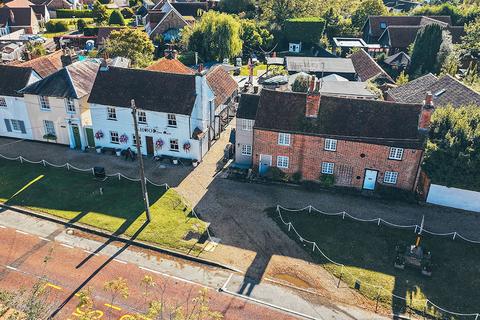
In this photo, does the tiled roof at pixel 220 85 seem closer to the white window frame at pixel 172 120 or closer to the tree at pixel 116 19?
the white window frame at pixel 172 120

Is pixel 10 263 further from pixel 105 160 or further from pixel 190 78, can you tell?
pixel 190 78

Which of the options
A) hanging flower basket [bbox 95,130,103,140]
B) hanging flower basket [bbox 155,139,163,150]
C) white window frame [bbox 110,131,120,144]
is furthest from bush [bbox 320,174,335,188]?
hanging flower basket [bbox 95,130,103,140]

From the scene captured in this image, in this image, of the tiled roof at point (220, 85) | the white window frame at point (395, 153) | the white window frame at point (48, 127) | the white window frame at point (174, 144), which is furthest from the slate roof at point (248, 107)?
the white window frame at point (48, 127)

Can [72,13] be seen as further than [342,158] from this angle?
Yes

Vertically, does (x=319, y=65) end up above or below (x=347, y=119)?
below

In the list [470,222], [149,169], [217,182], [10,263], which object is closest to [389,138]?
[470,222]

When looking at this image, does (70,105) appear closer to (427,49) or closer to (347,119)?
(347,119)

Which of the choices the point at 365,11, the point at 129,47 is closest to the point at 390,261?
the point at 129,47
